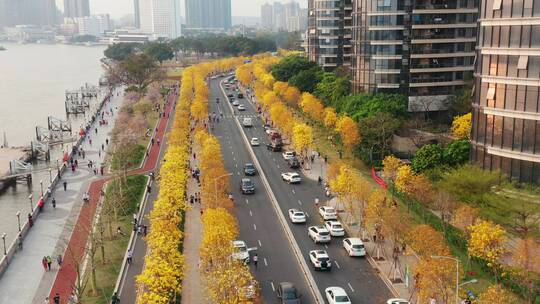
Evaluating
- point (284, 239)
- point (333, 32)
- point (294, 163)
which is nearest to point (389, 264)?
point (284, 239)

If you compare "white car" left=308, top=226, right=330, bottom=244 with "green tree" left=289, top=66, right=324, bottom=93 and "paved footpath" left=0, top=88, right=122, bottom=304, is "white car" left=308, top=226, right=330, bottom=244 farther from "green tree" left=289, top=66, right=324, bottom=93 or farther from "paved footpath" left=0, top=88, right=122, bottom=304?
"green tree" left=289, top=66, right=324, bottom=93

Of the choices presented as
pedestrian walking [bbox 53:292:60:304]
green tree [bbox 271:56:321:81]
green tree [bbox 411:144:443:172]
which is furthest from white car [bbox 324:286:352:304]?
green tree [bbox 271:56:321:81]

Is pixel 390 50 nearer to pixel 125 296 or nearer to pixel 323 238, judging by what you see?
pixel 323 238

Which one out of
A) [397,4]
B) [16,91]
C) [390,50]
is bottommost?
[16,91]

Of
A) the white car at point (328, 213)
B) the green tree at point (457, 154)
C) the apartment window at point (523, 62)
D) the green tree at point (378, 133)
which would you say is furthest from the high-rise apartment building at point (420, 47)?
the apartment window at point (523, 62)

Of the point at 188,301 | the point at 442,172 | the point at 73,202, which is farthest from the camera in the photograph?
the point at 73,202

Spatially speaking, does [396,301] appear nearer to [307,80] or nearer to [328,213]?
[328,213]

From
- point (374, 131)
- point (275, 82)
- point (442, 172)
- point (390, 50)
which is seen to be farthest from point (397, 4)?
point (275, 82)

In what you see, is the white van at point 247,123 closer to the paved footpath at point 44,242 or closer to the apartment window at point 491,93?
the paved footpath at point 44,242
